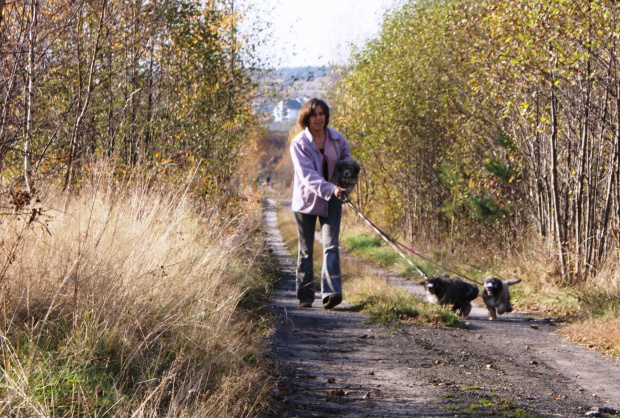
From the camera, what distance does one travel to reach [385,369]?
6641 millimetres

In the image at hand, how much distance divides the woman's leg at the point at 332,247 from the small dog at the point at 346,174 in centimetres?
19

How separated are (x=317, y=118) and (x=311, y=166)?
0.51 m

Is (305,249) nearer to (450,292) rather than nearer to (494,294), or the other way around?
(450,292)

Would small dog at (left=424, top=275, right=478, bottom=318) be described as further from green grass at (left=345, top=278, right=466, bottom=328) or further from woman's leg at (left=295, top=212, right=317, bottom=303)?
woman's leg at (left=295, top=212, right=317, bottom=303)

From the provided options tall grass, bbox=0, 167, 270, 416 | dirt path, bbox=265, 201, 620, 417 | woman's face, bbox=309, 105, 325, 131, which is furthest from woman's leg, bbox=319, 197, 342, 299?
tall grass, bbox=0, 167, 270, 416

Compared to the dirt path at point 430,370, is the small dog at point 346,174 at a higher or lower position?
higher

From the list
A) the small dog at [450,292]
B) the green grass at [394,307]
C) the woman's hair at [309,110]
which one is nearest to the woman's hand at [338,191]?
the woman's hair at [309,110]

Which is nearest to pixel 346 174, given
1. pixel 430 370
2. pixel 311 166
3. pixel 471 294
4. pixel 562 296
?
pixel 311 166

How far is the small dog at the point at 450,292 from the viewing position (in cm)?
1013

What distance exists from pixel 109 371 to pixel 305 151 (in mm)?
4603

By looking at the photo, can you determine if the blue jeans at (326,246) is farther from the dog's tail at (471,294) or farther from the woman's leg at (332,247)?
the dog's tail at (471,294)

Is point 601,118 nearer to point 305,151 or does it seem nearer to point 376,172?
point 305,151

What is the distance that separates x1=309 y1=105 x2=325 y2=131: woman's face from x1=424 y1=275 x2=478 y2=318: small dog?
269 cm

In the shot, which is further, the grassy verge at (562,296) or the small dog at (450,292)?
the small dog at (450,292)
